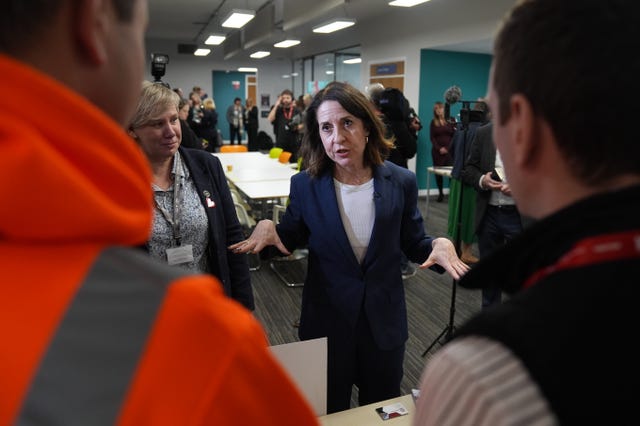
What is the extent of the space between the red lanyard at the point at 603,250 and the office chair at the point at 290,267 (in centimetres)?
409

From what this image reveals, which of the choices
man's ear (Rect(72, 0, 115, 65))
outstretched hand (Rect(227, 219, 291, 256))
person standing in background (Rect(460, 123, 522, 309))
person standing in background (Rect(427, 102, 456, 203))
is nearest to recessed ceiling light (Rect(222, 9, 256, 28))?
person standing in background (Rect(427, 102, 456, 203))

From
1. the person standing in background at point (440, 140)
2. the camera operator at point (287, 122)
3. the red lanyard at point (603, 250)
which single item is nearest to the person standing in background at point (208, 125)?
the camera operator at point (287, 122)

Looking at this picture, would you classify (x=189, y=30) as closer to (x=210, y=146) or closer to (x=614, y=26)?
(x=210, y=146)

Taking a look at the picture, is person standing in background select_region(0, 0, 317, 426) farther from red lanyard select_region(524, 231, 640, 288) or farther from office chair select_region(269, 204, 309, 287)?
office chair select_region(269, 204, 309, 287)

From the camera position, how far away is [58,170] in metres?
0.39

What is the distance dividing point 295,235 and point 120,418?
1588mm

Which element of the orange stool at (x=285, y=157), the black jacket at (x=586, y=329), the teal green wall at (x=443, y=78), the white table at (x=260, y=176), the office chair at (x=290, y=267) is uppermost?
the teal green wall at (x=443, y=78)

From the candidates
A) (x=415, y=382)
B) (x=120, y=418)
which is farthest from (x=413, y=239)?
(x=120, y=418)

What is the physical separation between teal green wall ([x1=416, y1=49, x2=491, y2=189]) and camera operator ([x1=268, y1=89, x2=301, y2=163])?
2410 mm

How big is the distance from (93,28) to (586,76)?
503 millimetres

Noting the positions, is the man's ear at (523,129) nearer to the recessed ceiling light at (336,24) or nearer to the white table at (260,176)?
the white table at (260,176)

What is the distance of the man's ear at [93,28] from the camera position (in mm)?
435

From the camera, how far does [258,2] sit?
32.6 ft

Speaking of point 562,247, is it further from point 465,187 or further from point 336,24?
point 336,24
